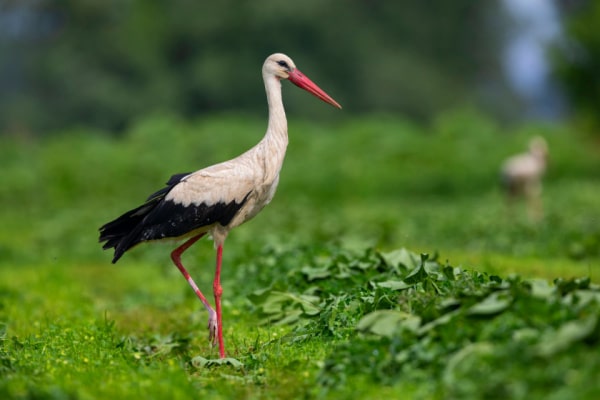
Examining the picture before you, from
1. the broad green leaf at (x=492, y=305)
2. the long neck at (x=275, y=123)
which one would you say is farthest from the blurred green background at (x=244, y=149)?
the long neck at (x=275, y=123)

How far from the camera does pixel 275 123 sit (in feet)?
23.6

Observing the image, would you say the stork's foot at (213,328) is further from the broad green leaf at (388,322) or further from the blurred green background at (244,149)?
the broad green leaf at (388,322)

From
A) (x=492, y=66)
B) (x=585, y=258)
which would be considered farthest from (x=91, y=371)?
(x=492, y=66)

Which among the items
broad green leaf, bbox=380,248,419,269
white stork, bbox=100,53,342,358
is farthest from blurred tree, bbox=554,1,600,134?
white stork, bbox=100,53,342,358

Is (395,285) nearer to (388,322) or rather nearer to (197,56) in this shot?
(388,322)

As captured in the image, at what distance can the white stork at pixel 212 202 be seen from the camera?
691 cm

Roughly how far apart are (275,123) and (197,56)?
97.5 feet

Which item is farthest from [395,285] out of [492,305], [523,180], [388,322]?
[523,180]

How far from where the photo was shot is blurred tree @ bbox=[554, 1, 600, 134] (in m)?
24.8

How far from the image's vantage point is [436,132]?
25406 mm

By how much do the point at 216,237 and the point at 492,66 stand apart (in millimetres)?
36579

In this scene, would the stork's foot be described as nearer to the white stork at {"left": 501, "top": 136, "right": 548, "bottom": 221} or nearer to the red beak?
the red beak

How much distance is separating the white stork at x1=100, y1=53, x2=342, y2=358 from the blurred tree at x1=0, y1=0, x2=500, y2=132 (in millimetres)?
27609

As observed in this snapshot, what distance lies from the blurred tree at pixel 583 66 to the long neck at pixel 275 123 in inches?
750
